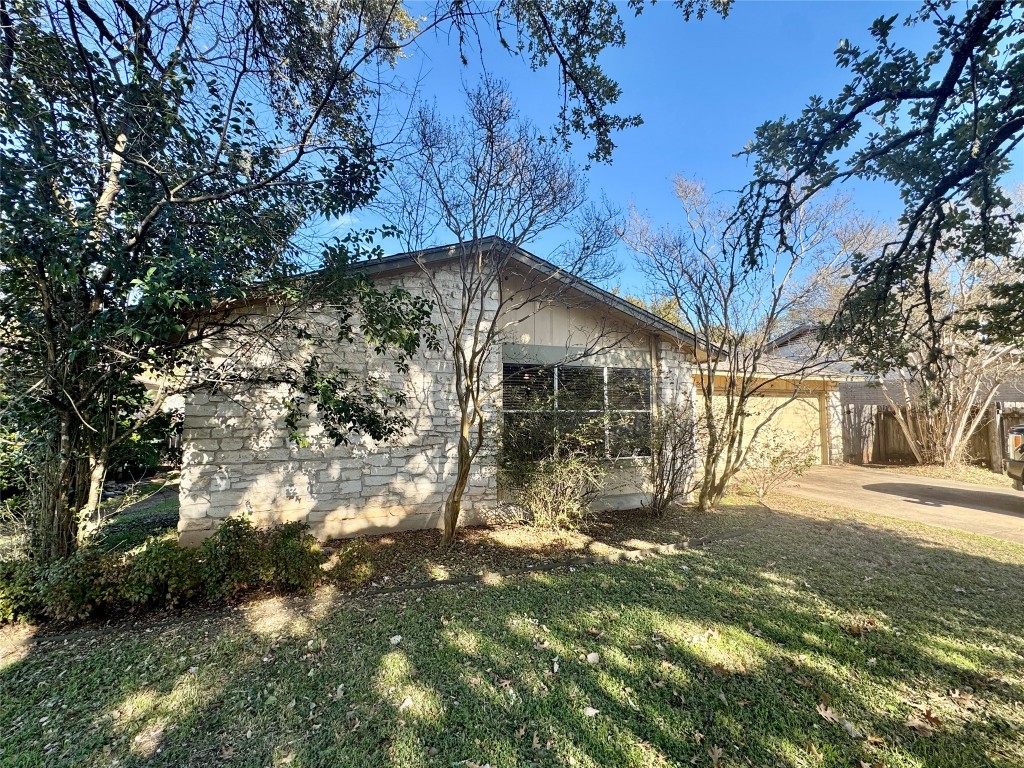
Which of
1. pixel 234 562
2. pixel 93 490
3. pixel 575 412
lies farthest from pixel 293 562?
pixel 575 412

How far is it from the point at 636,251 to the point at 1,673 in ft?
29.4

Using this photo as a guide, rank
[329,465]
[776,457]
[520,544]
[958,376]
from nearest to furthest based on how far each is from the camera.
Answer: [520,544] → [329,465] → [776,457] → [958,376]

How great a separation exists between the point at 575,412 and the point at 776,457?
403cm

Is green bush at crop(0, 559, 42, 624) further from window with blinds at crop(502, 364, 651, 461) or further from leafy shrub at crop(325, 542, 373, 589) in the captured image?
window with blinds at crop(502, 364, 651, 461)

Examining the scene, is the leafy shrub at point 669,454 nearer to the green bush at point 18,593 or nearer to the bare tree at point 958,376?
the bare tree at point 958,376

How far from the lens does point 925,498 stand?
8.31m

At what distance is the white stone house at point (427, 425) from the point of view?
216 inches

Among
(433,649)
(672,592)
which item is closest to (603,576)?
(672,592)

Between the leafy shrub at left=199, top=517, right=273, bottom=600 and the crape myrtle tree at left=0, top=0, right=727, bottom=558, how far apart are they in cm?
125

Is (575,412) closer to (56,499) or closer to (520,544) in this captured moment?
(520,544)

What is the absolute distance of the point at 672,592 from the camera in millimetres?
4188

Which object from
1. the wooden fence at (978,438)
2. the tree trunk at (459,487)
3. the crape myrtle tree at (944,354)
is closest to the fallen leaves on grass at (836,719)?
the crape myrtle tree at (944,354)

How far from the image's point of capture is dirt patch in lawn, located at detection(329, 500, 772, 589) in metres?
4.81

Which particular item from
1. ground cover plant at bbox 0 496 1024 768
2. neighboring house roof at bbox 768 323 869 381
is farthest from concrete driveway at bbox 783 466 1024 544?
ground cover plant at bbox 0 496 1024 768
